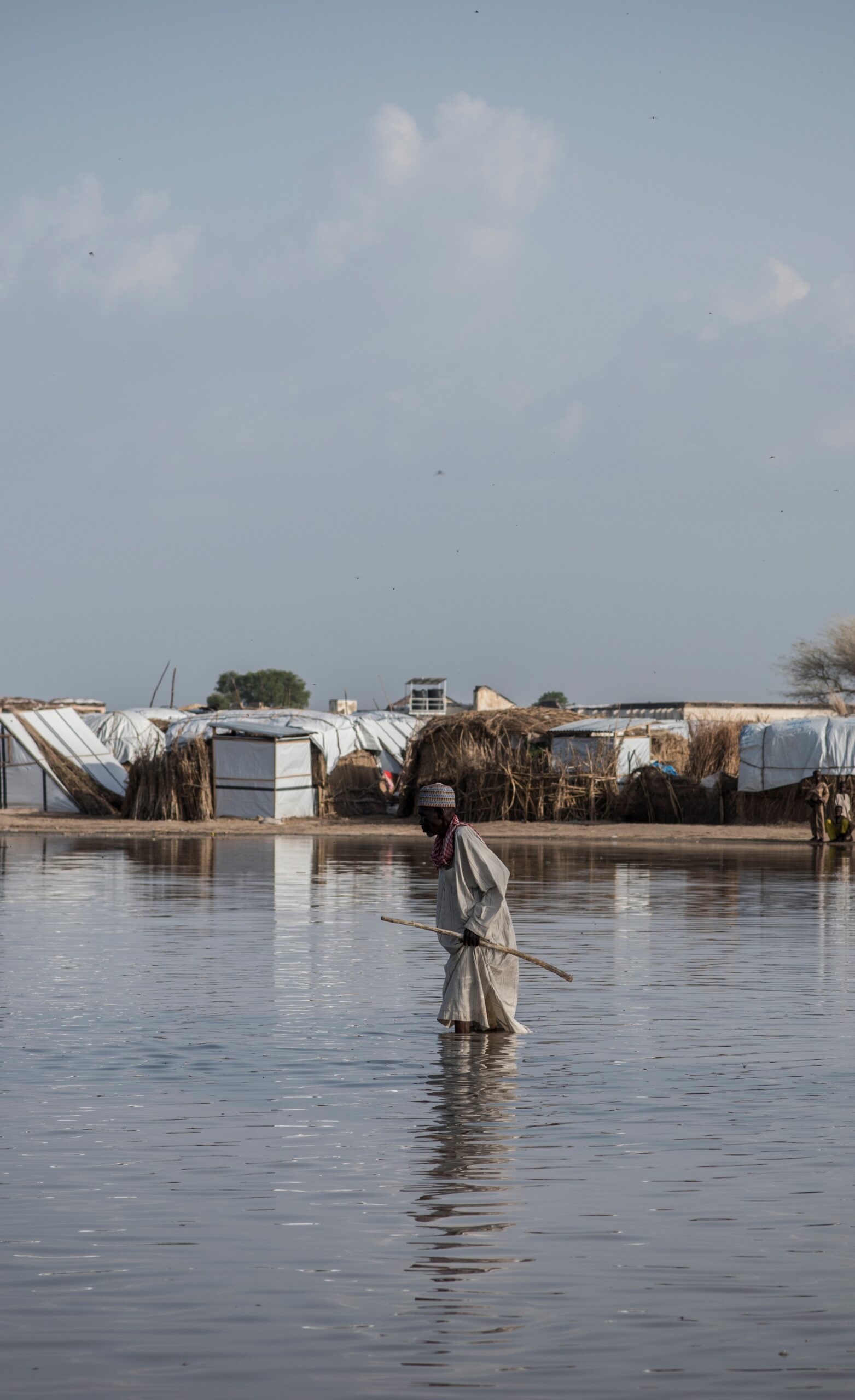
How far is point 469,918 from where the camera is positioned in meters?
9.04

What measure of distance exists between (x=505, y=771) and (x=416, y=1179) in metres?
32.0

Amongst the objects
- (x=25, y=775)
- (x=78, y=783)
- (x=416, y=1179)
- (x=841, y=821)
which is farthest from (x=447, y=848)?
(x=25, y=775)

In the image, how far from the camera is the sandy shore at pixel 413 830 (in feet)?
110

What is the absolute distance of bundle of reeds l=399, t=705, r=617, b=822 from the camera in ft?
124

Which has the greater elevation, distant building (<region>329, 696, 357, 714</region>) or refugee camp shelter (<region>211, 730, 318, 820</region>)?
distant building (<region>329, 696, 357, 714</region>)

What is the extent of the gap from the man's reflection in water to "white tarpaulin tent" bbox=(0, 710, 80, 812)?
3401 centimetres

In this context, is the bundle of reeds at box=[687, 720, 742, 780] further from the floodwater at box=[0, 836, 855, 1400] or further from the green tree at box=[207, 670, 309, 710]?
the green tree at box=[207, 670, 309, 710]

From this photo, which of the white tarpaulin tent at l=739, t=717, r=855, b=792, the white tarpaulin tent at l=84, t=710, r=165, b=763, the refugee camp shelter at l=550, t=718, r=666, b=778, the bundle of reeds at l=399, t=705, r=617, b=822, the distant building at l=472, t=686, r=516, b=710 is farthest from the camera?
Result: the distant building at l=472, t=686, r=516, b=710

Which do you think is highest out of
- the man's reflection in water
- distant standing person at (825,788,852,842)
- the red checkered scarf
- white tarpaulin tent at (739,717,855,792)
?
white tarpaulin tent at (739,717,855,792)

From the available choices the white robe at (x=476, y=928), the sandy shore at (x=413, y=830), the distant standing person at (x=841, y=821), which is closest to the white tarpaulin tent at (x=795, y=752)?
the sandy shore at (x=413, y=830)

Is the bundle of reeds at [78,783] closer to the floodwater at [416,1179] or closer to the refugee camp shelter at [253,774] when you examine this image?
the refugee camp shelter at [253,774]

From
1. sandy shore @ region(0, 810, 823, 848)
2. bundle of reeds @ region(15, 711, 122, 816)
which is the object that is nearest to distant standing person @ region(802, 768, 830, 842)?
sandy shore @ region(0, 810, 823, 848)

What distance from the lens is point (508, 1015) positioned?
9172 mm

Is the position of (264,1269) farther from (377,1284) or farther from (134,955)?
(134,955)
